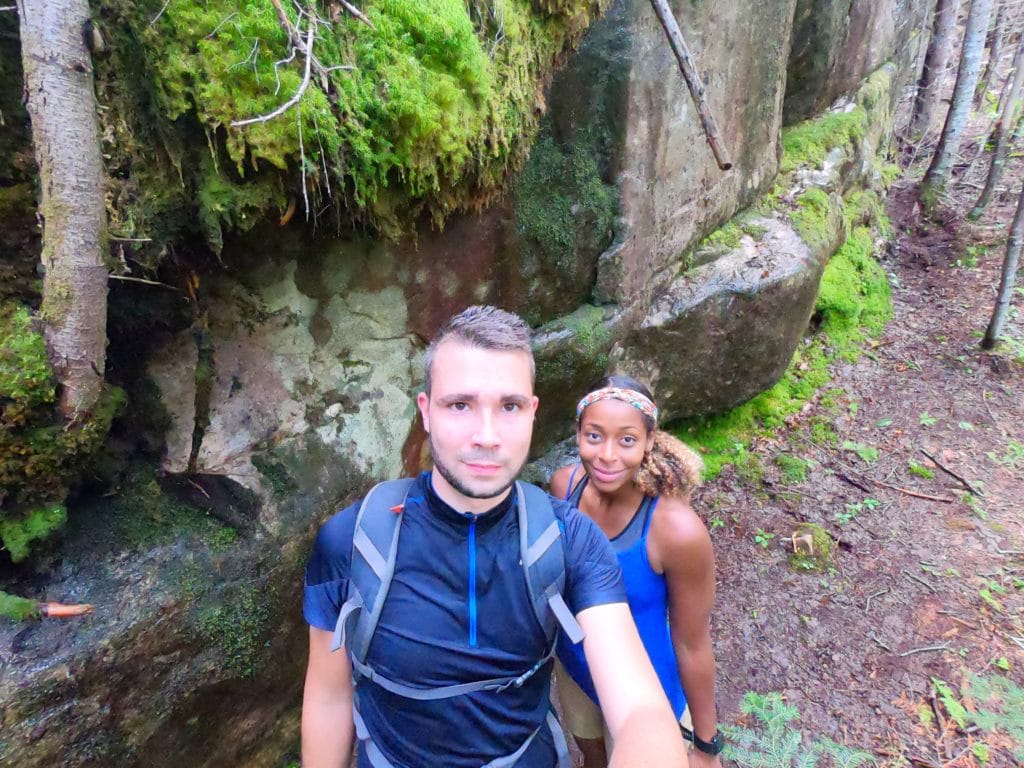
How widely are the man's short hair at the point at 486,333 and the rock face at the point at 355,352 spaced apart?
5.32ft

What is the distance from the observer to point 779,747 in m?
3.71

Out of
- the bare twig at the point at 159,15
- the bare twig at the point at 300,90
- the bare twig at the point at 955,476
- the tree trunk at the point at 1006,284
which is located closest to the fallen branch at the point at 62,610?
the bare twig at the point at 300,90

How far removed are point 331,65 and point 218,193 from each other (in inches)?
29.7

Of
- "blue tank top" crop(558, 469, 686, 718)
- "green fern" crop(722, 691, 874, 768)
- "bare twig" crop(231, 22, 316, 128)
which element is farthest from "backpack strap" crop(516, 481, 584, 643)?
"green fern" crop(722, 691, 874, 768)

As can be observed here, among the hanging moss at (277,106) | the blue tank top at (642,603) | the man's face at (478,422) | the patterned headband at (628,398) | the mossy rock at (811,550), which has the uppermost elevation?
the hanging moss at (277,106)

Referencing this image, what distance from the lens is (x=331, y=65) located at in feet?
8.15

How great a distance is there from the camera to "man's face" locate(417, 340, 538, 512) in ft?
5.51

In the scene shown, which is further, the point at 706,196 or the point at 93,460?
the point at 706,196

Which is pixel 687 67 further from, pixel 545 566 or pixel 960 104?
pixel 960 104

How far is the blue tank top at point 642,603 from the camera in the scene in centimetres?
229

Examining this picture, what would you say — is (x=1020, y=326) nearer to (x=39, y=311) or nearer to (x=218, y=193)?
(x=218, y=193)

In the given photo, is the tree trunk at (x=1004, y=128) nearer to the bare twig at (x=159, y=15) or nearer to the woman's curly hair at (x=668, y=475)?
the woman's curly hair at (x=668, y=475)

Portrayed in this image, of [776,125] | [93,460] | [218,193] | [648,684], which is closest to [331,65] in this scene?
[218,193]

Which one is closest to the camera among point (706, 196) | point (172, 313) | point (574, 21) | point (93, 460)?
point (93, 460)
